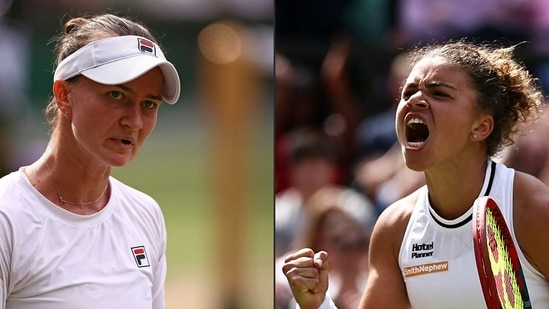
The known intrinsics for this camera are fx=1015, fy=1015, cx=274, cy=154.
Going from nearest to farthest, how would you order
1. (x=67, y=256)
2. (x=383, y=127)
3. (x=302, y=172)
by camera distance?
(x=67, y=256)
(x=302, y=172)
(x=383, y=127)

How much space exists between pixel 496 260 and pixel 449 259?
0.42m

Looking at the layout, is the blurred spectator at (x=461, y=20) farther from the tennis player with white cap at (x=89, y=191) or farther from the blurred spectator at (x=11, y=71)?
the tennis player with white cap at (x=89, y=191)

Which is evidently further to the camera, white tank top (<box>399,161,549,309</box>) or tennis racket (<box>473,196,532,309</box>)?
white tank top (<box>399,161,549,309</box>)

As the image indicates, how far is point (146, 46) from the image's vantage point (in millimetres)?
2959

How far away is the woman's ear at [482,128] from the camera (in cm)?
355

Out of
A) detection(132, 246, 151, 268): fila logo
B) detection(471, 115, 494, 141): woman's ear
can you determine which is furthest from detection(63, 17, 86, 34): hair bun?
detection(471, 115, 494, 141): woman's ear

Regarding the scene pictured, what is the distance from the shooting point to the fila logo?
9.57ft

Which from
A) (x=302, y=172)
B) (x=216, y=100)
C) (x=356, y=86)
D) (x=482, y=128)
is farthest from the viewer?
(x=216, y=100)

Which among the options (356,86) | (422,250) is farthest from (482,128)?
(356,86)

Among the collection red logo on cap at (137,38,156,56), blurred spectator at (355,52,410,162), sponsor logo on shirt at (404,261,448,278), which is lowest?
sponsor logo on shirt at (404,261,448,278)

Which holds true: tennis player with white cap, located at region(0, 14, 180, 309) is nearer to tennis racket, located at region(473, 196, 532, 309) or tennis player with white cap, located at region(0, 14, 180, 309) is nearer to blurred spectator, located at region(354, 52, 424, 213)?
tennis racket, located at region(473, 196, 532, 309)

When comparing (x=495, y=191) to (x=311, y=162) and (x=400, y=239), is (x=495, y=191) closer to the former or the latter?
(x=400, y=239)

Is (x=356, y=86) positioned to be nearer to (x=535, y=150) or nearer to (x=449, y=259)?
(x=535, y=150)

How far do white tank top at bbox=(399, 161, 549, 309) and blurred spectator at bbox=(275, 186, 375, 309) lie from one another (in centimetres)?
155
